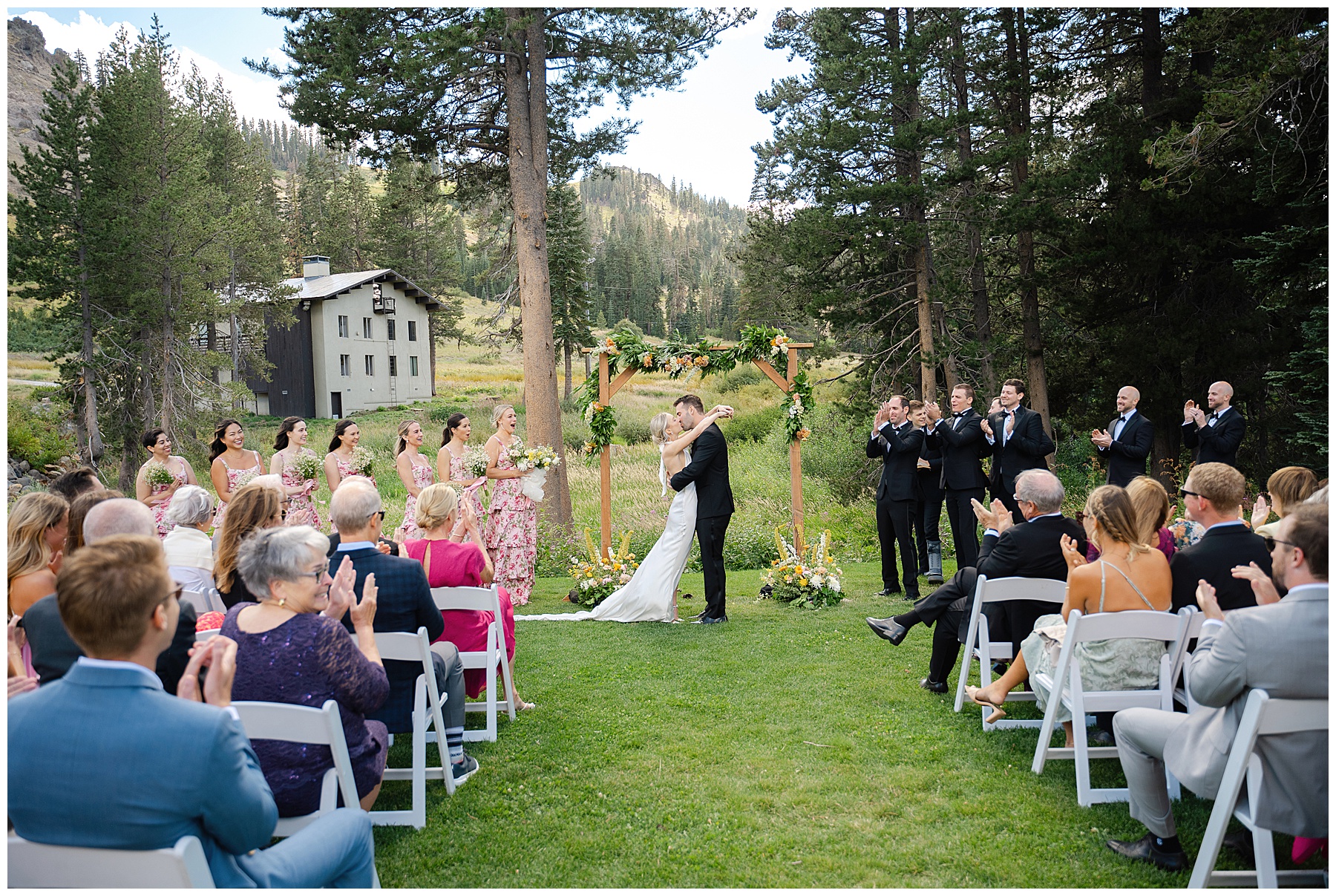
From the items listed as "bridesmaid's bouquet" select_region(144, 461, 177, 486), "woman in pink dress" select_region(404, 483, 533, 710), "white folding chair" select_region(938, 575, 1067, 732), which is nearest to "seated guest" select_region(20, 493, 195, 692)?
"woman in pink dress" select_region(404, 483, 533, 710)

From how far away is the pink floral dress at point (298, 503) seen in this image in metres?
7.87

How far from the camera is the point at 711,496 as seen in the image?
7.86m

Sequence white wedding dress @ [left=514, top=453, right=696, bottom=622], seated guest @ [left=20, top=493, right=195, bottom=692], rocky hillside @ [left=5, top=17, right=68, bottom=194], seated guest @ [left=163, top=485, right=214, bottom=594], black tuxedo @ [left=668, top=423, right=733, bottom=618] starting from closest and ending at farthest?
seated guest @ [left=20, top=493, right=195, bottom=692] → seated guest @ [left=163, top=485, right=214, bottom=594] → black tuxedo @ [left=668, top=423, right=733, bottom=618] → white wedding dress @ [left=514, top=453, right=696, bottom=622] → rocky hillside @ [left=5, top=17, right=68, bottom=194]

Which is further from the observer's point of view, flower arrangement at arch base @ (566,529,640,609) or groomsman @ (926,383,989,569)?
flower arrangement at arch base @ (566,529,640,609)

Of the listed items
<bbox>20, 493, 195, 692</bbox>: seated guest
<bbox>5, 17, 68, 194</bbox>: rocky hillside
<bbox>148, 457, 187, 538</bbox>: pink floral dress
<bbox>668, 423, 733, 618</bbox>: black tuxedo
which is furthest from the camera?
<bbox>5, 17, 68, 194</bbox>: rocky hillside

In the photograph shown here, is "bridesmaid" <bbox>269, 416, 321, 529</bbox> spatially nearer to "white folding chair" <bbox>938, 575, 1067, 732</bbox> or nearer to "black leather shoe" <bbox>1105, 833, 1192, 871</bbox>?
"white folding chair" <bbox>938, 575, 1067, 732</bbox>

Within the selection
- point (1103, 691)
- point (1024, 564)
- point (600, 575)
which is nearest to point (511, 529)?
point (600, 575)

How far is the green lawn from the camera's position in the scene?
3.37 metres

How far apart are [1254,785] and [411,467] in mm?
6764

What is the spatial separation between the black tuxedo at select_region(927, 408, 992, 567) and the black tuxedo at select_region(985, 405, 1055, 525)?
5.3 inches

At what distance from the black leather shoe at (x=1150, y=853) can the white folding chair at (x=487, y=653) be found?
3.06 m

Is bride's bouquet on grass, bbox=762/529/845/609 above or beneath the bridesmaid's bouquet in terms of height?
beneath

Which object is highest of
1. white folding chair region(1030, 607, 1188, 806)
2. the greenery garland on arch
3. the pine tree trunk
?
the pine tree trunk

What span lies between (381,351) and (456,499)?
Result: 3674 centimetres
